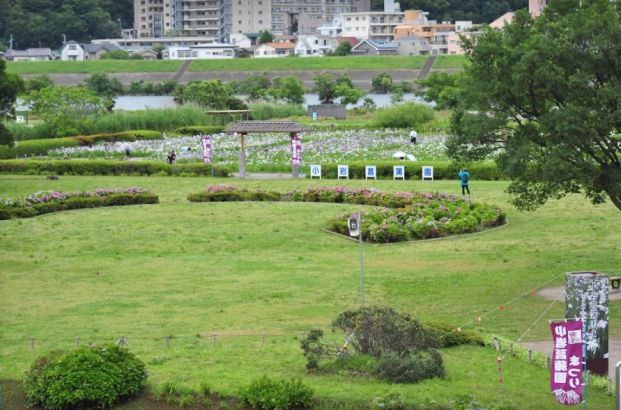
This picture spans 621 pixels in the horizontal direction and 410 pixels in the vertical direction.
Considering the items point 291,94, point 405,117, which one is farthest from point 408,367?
point 291,94

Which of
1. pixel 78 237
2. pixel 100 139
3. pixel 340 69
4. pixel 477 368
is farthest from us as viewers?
pixel 340 69

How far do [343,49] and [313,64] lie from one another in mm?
16429

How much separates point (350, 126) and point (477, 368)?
184 feet

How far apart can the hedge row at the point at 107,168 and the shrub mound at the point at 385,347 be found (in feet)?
102

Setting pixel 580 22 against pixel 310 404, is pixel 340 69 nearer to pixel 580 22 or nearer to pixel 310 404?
pixel 580 22

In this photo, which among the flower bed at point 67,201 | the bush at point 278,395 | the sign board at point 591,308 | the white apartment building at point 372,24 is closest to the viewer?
the bush at point 278,395

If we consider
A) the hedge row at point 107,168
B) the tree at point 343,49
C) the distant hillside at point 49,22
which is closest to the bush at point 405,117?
the hedge row at point 107,168

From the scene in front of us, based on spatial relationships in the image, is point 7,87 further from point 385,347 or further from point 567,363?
point 567,363

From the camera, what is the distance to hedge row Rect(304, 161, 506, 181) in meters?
46.8

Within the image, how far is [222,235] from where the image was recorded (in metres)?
33.5

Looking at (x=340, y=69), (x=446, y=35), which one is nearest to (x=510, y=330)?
(x=340, y=69)

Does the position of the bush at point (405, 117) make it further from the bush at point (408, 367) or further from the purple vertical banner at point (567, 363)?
the purple vertical banner at point (567, 363)

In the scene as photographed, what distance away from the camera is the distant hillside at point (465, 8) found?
168125 mm

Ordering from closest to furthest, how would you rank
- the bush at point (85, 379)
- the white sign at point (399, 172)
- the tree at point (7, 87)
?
the bush at point (85, 379)
the tree at point (7, 87)
the white sign at point (399, 172)
